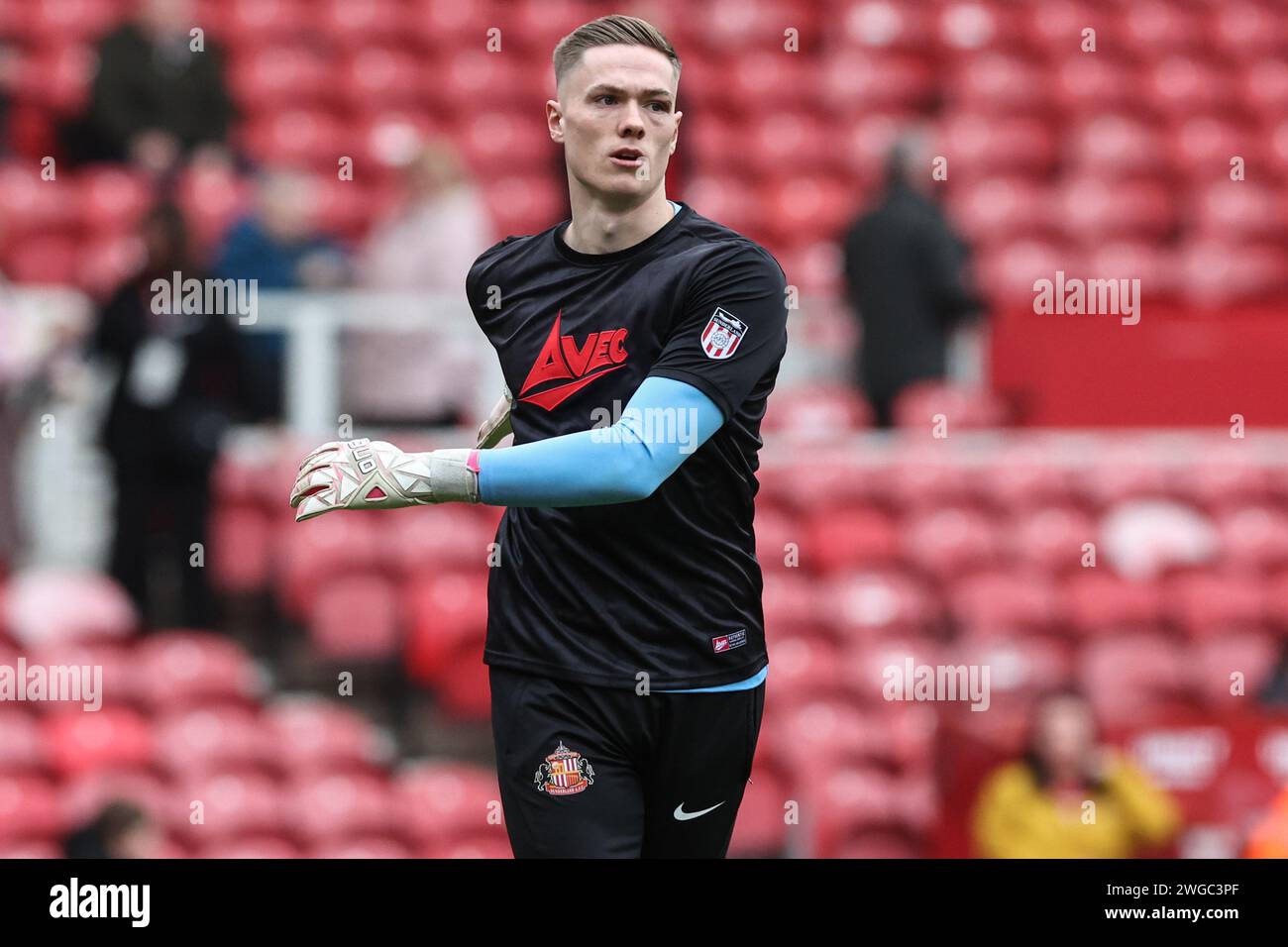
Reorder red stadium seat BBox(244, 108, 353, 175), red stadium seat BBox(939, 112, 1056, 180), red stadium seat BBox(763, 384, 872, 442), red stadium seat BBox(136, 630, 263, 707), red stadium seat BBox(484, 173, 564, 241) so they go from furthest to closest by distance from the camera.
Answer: red stadium seat BBox(939, 112, 1056, 180) < red stadium seat BBox(244, 108, 353, 175) < red stadium seat BBox(484, 173, 564, 241) < red stadium seat BBox(763, 384, 872, 442) < red stadium seat BBox(136, 630, 263, 707)

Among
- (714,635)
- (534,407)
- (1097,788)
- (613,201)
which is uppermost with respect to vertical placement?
(613,201)

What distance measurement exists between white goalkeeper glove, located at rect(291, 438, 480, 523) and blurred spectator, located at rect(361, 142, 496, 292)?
16.8 feet

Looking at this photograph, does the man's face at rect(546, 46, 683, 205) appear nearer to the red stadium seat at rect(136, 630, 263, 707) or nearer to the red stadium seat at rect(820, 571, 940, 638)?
the red stadium seat at rect(136, 630, 263, 707)

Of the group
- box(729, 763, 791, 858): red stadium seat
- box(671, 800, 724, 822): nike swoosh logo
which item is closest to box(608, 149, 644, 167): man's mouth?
box(671, 800, 724, 822): nike swoosh logo

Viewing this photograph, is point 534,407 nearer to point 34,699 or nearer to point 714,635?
point 714,635

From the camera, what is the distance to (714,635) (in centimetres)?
337

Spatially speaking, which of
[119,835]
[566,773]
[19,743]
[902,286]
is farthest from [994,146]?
[566,773]

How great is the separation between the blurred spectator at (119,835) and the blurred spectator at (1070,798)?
2631 millimetres

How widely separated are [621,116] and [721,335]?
0.40 m

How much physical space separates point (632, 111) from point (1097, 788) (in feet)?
12.2

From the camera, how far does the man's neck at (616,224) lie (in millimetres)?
3369

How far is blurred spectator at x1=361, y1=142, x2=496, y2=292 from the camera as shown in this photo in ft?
26.9

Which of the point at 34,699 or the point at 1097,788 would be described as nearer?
the point at 1097,788
